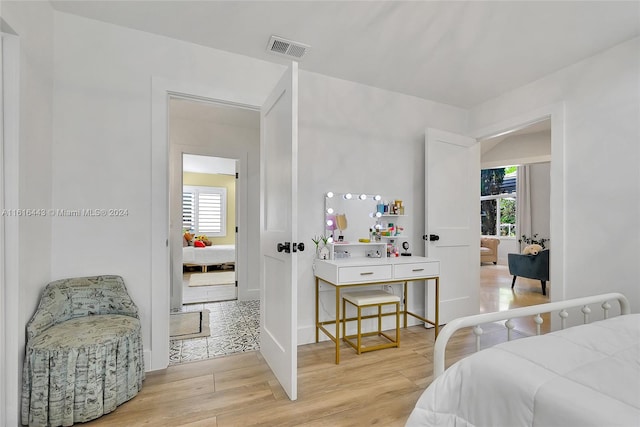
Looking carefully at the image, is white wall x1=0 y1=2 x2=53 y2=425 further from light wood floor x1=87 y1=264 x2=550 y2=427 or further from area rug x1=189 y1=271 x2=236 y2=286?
area rug x1=189 y1=271 x2=236 y2=286

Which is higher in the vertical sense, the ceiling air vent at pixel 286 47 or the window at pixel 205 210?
the ceiling air vent at pixel 286 47

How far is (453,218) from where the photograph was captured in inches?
130

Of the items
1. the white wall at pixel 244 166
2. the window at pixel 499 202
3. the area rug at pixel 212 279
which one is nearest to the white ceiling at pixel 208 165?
the white wall at pixel 244 166

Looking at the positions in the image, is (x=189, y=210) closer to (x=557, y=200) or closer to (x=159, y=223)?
(x=159, y=223)

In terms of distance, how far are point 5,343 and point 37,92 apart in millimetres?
1422

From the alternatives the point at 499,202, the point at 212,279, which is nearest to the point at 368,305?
the point at 212,279

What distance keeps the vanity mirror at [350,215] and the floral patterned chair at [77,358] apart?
1.71m

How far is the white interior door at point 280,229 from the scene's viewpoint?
71.8 inches

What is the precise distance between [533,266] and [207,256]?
589cm

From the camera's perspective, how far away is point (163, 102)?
7.33ft

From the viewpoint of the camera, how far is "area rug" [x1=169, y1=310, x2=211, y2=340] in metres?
2.84

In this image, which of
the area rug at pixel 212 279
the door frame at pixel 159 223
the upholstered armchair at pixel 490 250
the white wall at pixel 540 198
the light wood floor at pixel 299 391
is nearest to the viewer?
the light wood floor at pixel 299 391

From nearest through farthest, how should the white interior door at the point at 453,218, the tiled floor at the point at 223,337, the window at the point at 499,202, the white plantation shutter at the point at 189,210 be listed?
the tiled floor at the point at 223,337 → the white interior door at the point at 453,218 → the white plantation shutter at the point at 189,210 → the window at the point at 499,202

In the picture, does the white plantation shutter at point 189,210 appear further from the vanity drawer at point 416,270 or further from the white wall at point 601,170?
the white wall at point 601,170
